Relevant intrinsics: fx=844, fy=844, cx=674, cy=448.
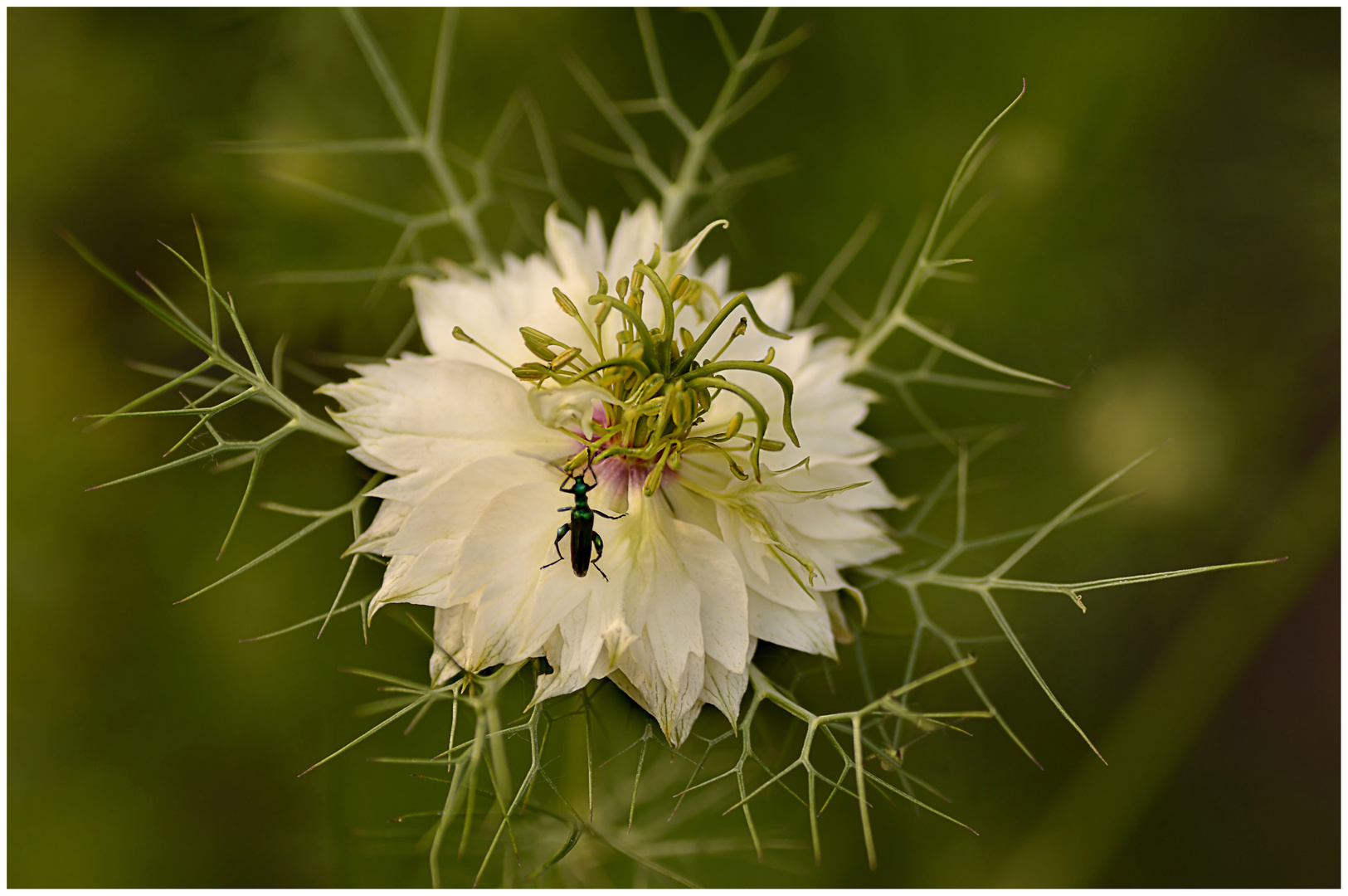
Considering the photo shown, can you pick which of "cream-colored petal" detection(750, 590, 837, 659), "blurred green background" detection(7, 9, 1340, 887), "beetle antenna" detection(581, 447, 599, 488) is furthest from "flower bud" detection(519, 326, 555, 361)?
"blurred green background" detection(7, 9, 1340, 887)

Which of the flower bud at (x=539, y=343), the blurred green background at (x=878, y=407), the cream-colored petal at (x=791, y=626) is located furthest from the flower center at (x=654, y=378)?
the blurred green background at (x=878, y=407)

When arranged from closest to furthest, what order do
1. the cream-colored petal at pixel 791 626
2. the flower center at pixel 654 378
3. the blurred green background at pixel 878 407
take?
the flower center at pixel 654 378
the cream-colored petal at pixel 791 626
the blurred green background at pixel 878 407

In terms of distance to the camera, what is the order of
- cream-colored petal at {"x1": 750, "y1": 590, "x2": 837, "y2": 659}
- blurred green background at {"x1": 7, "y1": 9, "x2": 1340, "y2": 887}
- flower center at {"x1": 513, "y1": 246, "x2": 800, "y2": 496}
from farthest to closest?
blurred green background at {"x1": 7, "y1": 9, "x2": 1340, "y2": 887} < cream-colored petal at {"x1": 750, "y1": 590, "x2": 837, "y2": 659} < flower center at {"x1": 513, "y1": 246, "x2": 800, "y2": 496}

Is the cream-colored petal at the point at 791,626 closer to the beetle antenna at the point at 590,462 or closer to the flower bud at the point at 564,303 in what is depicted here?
the beetle antenna at the point at 590,462

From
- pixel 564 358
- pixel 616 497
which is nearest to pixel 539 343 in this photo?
pixel 564 358

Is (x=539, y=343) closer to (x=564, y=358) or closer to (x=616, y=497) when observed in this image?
(x=564, y=358)

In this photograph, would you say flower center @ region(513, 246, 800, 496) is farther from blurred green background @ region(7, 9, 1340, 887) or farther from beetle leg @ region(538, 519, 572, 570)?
blurred green background @ region(7, 9, 1340, 887)
